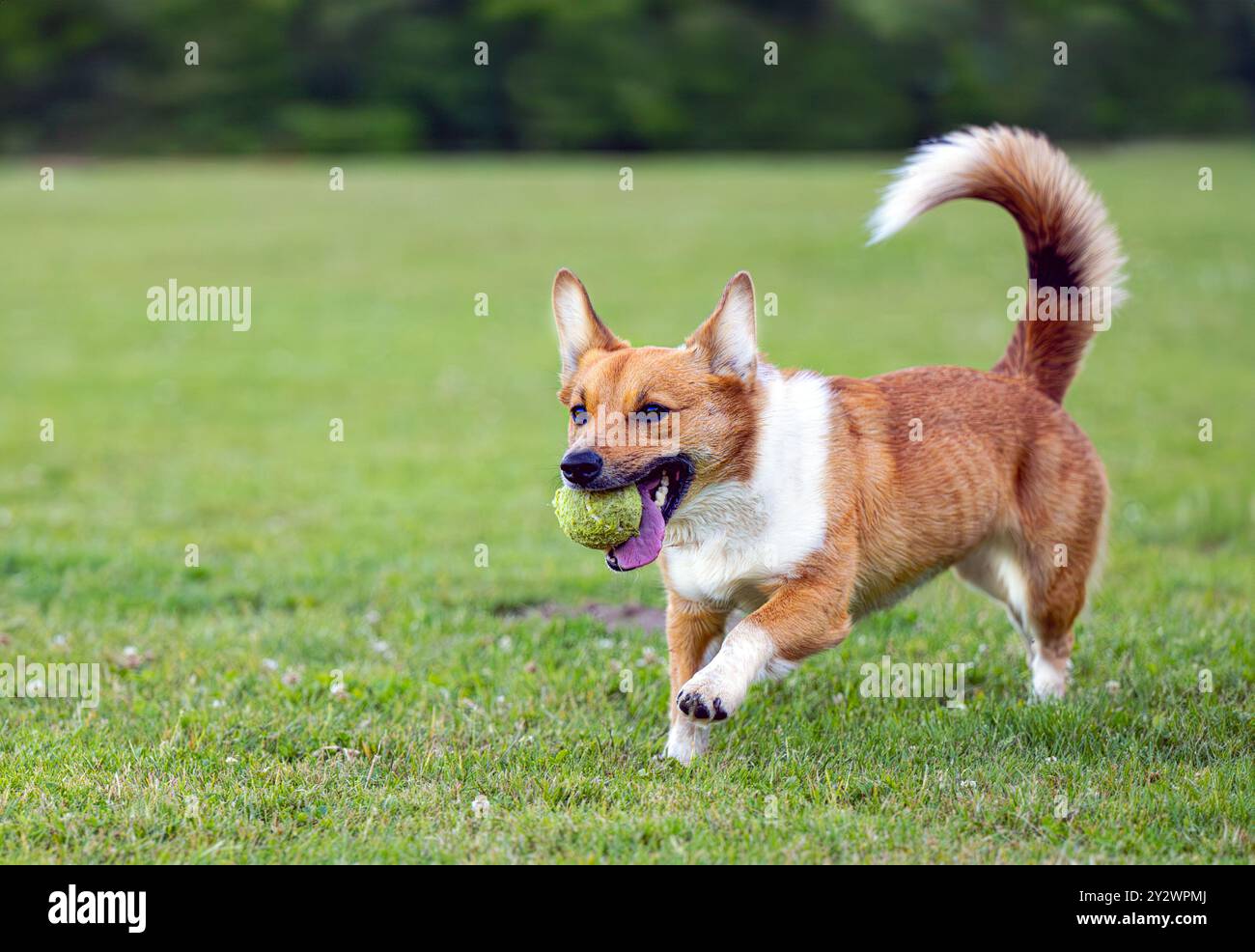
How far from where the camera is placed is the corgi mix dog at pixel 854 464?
424 centimetres

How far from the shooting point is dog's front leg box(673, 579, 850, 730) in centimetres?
397

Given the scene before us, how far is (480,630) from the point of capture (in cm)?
604

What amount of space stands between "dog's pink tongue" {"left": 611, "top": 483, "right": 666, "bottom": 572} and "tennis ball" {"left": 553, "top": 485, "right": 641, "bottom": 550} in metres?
0.02

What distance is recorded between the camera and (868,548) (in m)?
4.59

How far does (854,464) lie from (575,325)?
3.46 feet

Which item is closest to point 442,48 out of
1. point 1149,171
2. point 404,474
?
point 1149,171

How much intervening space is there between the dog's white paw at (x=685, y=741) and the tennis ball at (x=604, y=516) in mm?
718

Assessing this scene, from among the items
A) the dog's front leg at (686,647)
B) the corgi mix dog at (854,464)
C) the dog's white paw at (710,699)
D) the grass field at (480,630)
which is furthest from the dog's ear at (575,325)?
the grass field at (480,630)

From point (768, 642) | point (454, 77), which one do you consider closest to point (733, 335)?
point (768, 642)

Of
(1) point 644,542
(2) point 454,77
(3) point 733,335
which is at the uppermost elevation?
(2) point 454,77

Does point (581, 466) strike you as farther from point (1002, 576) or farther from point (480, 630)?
point (480, 630)

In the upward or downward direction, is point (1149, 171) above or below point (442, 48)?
below

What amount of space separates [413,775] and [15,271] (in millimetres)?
18966
